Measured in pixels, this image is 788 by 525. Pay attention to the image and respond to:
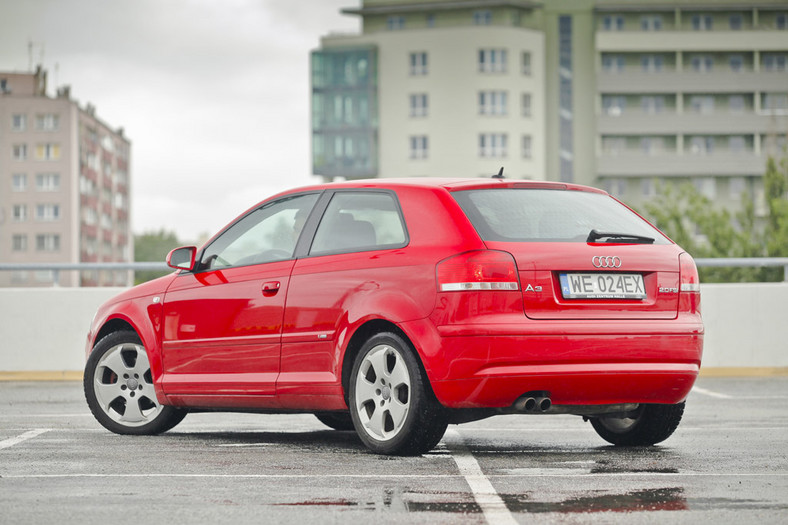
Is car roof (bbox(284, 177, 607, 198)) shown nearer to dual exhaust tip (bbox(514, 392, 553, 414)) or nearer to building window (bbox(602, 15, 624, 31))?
dual exhaust tip (bbox(514, 392, 553, 414))

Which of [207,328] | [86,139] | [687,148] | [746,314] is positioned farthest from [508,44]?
[207,328]

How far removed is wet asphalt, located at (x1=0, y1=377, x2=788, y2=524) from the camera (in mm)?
5625

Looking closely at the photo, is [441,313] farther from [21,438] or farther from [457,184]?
[21,438]

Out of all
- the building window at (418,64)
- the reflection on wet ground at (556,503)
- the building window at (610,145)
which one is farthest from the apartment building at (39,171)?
the reflection on wet ground at (556,503)

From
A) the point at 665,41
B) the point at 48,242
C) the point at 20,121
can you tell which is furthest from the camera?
the point at 48,242

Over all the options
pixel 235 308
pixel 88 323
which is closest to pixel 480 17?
pixel 88 323

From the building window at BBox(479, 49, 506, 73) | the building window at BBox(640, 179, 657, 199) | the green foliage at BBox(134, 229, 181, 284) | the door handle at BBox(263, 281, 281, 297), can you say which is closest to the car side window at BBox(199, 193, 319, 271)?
the door handle at BBox(263, 281, 281, 297)

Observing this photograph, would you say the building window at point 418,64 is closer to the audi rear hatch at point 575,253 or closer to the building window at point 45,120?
the building window at point 45,120

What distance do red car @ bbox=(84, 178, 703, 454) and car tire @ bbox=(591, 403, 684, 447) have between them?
0.4 inches

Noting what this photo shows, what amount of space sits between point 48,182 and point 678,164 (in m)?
61.2

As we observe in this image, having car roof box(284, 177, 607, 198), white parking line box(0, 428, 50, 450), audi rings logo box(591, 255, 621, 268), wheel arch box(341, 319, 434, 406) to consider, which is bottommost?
white parking line box(0, 428, 50, 450)

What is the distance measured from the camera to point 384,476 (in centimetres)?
675

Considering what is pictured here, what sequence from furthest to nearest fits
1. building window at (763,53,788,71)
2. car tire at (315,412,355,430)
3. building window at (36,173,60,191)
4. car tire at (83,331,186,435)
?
building window at (36,173,60,191) → building window at (763,53,788,71) → car tire at (315,412,355,430) → car tire at (83,331,186,435)

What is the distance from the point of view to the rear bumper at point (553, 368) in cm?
720
